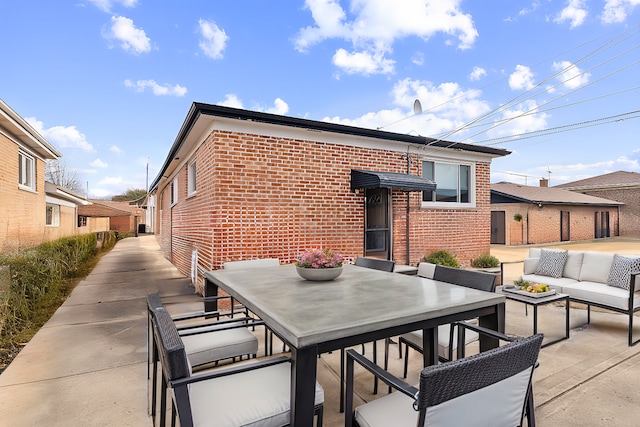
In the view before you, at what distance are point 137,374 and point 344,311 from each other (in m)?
2.49

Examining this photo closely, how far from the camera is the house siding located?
8.19m

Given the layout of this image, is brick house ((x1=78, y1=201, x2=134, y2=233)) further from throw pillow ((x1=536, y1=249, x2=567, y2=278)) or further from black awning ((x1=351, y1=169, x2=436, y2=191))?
throw pillow ((x1=536, y1=249, x2=567, y2=278))

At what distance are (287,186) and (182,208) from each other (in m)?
4.81

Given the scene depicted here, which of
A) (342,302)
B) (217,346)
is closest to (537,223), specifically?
(342,302)

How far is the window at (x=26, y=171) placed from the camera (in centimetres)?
1024

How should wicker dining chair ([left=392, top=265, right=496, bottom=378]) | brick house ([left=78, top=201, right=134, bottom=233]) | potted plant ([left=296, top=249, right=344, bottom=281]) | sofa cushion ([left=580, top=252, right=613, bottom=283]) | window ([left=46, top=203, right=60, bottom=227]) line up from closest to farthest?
Result: wicker dining chair ([left=392, top=265, right=496, bottom=378]) < potted plant ([left=296, top=249, right=344, bottom=281]) < sofa cushion ([left=580, top=252, right=613, bottom=283]) < window ([left=46, top=203, right=60, bottom=227]) < brick house ([left=78, top=201, right=134, bottom=233])

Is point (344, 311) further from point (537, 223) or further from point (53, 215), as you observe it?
point (537, 223)

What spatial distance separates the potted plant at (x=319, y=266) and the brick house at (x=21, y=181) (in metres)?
7.60

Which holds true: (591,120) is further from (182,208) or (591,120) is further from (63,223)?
(63,223)

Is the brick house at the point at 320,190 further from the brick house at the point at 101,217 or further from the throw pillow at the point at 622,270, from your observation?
the brick house at the point at 101,217

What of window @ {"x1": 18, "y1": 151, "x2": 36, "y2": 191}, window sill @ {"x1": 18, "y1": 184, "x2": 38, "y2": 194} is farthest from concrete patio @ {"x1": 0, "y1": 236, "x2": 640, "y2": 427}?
window @ {"x1": 18, "y1": 151, "x2": 36, "y2": 191}

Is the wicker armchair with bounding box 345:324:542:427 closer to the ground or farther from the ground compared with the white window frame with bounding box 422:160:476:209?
closer to the ground

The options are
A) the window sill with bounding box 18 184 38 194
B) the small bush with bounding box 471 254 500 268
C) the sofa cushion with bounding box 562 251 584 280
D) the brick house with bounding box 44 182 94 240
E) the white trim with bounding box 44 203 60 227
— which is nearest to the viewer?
the sofa cushion with bounding box 562 251 584 280

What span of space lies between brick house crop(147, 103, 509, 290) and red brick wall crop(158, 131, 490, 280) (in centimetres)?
2
